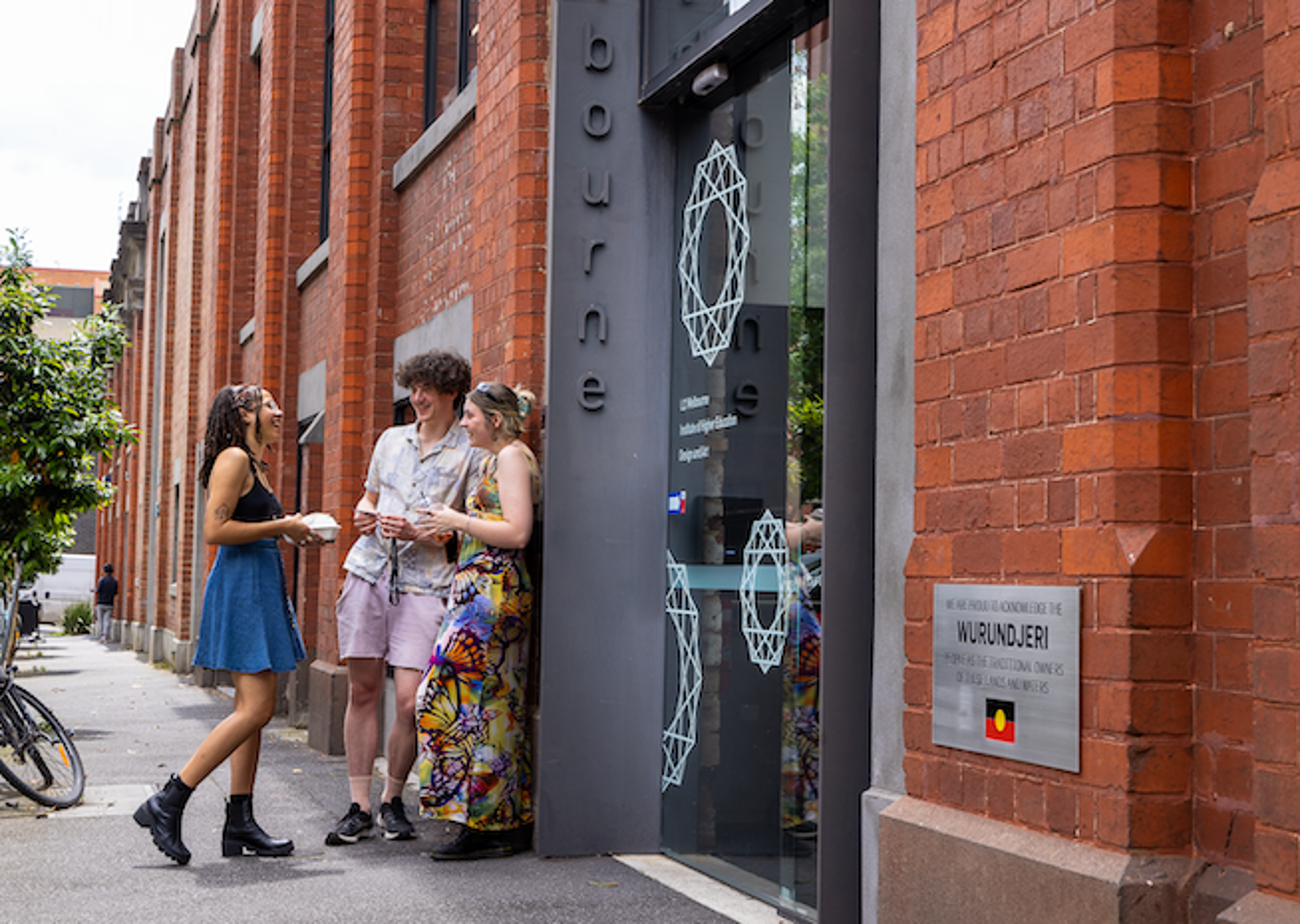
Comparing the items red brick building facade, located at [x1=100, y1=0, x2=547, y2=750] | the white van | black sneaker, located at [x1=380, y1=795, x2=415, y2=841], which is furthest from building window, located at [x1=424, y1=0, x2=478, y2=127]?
the white van

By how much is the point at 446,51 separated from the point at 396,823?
559 cm

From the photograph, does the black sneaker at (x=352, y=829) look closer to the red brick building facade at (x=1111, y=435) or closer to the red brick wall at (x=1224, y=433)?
the red brick building facade at (x=1111, y=435)

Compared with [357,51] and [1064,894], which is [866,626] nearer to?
[1064,894]

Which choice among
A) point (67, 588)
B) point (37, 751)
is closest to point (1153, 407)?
point (37, 751)

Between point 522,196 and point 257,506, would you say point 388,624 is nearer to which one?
point 257,506

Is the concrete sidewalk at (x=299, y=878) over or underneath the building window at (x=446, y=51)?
underneath

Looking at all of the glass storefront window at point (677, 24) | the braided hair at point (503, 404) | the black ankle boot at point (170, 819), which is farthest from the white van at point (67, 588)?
the glass storefront window at point (677, 24)

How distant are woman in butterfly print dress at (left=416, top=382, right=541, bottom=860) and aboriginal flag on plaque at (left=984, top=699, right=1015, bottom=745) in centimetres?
293

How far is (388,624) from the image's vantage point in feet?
22.3

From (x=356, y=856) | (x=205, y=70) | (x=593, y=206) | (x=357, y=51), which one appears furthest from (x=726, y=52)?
(x=205, y=70)

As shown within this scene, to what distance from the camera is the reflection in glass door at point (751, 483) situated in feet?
17.0

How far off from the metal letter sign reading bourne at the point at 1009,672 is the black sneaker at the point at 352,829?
366cm

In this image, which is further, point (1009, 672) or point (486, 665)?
point (486, 665)

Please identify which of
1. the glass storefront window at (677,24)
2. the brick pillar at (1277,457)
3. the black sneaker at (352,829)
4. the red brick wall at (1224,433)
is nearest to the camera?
the brick pillar at (1277,457)
